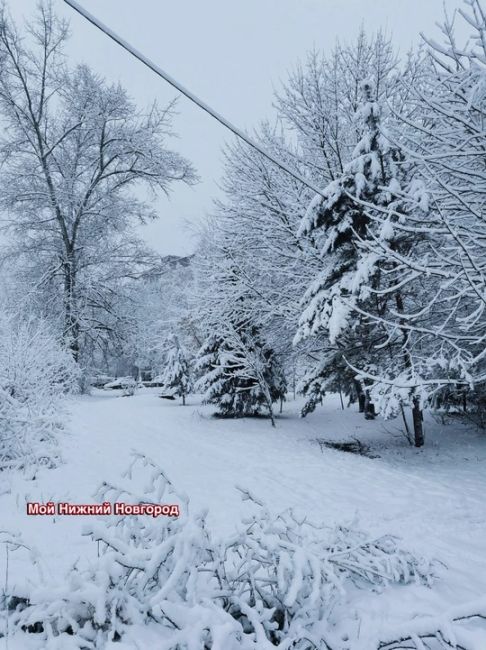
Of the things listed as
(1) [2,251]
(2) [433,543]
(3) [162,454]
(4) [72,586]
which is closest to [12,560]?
(4) [72,586]

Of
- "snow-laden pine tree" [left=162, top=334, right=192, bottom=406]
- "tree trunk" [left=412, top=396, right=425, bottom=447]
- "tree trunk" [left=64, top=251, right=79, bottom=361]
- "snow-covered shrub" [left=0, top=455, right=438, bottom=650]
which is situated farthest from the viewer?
"snow-laden pine tree" [left=162, top=334, right=192, bottom=406]

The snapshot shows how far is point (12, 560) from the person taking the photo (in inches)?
110

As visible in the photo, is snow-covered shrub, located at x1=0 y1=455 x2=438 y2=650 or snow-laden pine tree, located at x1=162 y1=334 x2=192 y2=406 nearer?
snow-covered shrub, located at x1=0 y1=455 x2=438 y2=650

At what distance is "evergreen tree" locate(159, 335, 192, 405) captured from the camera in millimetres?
18547

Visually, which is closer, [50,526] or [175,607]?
[175,607]

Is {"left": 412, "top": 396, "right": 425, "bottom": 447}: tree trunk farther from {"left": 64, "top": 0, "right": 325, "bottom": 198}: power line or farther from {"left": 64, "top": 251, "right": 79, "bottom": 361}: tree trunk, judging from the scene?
{"left": 64, "top": 251, "right": 79, "bottom": 361}: tree trunk

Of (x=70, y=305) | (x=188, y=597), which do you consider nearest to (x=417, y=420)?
(x=188, y=597)

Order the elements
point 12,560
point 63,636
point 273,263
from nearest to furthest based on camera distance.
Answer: point 63,636, point 12,560, point 273,263

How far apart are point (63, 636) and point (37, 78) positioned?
1780cm

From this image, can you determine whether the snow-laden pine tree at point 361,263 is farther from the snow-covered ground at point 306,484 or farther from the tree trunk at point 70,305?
the tree trunk at point 70,305

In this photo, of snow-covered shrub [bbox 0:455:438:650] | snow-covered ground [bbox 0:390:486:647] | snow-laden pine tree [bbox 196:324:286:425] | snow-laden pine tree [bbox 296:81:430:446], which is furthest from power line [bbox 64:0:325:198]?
snow-laden pine tree [bbox 196:324:286:425]

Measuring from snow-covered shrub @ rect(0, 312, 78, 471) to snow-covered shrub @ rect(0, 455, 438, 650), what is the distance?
4057mm

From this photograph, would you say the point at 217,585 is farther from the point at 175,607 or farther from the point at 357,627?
the point at 357,627

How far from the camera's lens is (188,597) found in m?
1.80
